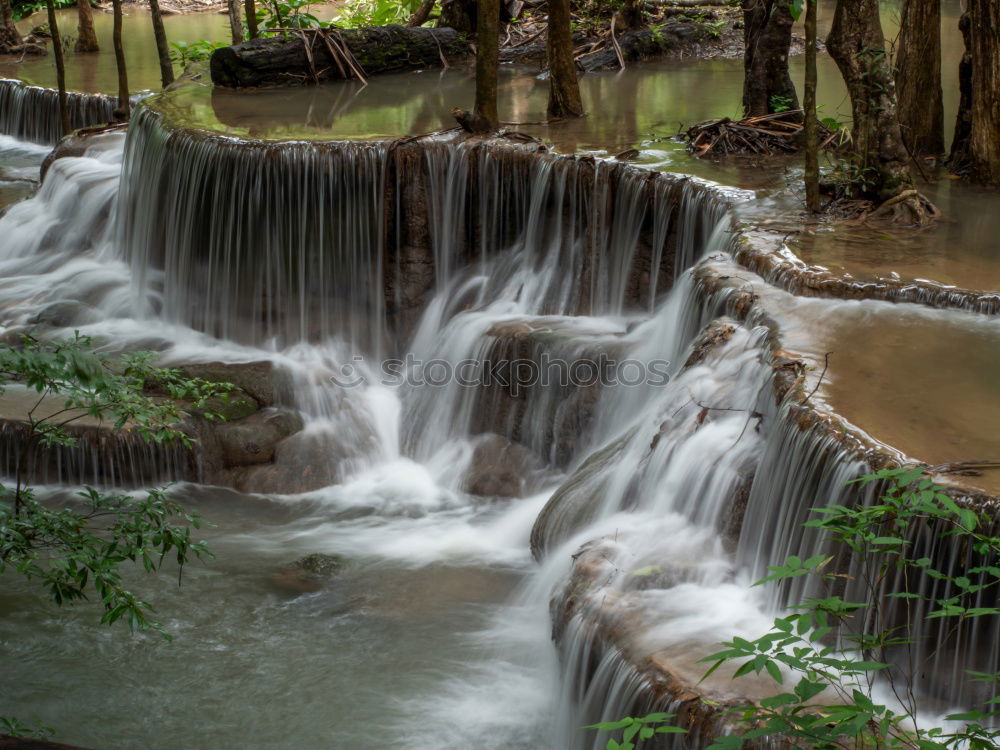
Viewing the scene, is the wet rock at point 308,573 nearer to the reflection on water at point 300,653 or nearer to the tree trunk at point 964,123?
the reflection on water at point 300,653

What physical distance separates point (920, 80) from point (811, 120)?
2.51 meters

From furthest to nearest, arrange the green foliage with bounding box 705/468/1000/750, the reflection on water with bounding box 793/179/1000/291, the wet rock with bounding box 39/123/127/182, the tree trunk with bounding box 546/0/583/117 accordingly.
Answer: the wet rock with bounding box 39/123/127/182 < the tree trunk with bounding box 546/0/583/117 < the reflection on water with bounding box 793/179/1000/291 < the green foliage with bounding box 705/468/1000/750

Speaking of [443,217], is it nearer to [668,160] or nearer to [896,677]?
[668,160]

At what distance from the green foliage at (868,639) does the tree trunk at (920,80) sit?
623cm

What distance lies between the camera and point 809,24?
8070 mm

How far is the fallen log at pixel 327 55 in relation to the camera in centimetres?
1362

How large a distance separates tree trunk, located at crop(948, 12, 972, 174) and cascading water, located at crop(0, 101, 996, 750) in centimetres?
245

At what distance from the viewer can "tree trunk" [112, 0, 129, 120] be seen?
14.1 meters

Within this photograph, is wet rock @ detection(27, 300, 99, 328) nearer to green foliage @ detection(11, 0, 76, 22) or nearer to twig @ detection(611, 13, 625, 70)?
twig @ detection(611, 13, 625, 70)

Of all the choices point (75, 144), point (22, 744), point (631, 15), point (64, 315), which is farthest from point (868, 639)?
point (631, 15)

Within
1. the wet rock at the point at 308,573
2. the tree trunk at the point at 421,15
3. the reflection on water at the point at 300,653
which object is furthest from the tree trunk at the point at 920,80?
the tree trunk at the point at 421,15

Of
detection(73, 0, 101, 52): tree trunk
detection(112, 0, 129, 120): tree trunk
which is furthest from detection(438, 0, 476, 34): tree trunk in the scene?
detection(73, 0, 101, 52): tree trunk

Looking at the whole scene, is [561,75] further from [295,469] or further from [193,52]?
[193,52]

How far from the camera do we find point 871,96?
870 centimetres
